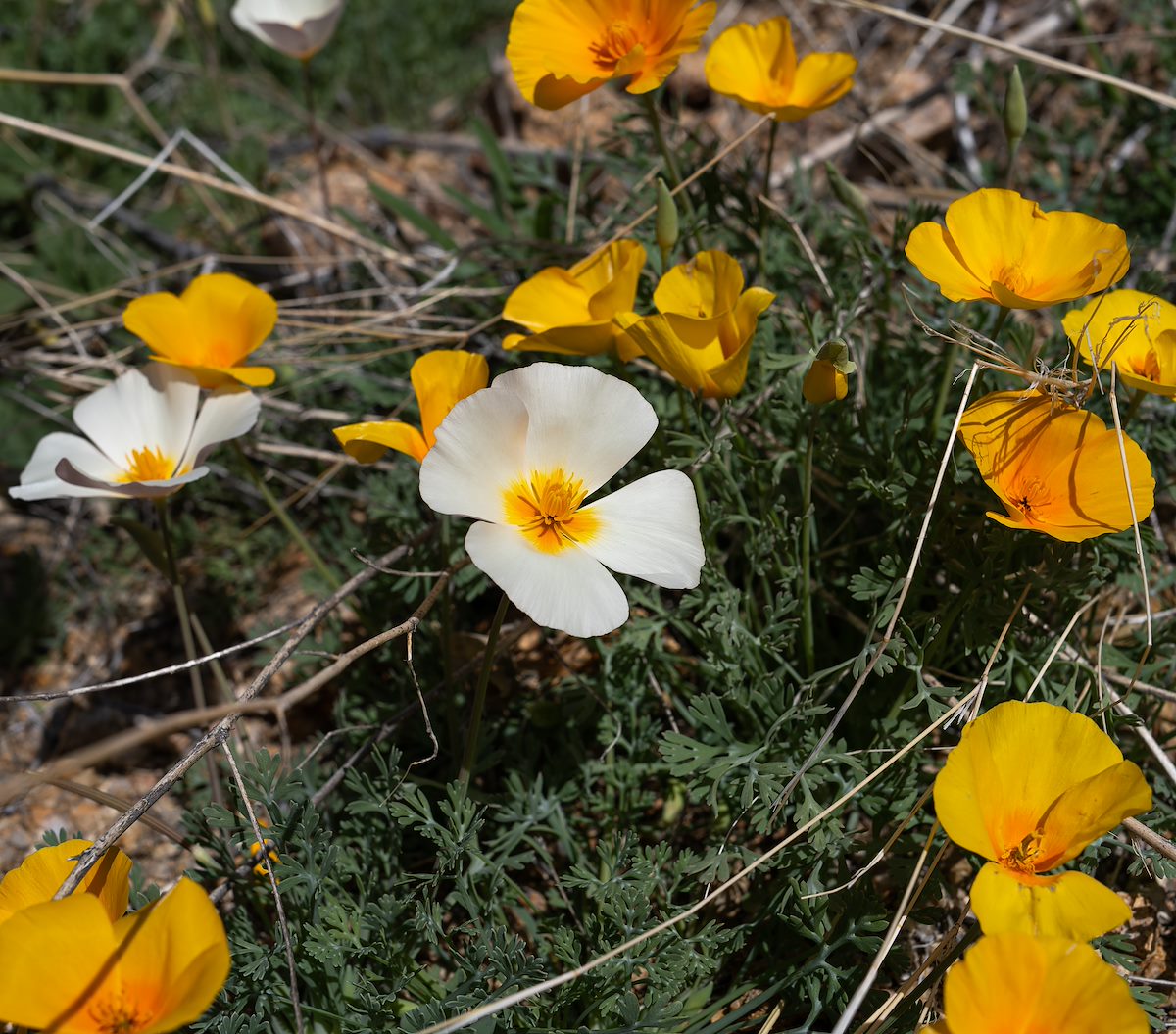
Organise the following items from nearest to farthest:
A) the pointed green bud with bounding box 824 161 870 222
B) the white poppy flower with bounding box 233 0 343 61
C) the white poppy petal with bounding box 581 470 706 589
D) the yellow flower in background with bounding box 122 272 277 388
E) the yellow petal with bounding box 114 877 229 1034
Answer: the yellow petal with bounding box 114 877 229 1034 < the white poppy petal with bounding box 581 470 706 589 < the yellow flower in background with bounding box 122 272 277 388 < the pointed green bud with bounding box 824 161 870 222 < the white poppy flower with bounding box 233 0 343 61

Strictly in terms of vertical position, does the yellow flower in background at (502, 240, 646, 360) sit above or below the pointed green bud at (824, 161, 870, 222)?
below

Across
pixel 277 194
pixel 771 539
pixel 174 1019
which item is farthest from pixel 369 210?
pixel 174 1019

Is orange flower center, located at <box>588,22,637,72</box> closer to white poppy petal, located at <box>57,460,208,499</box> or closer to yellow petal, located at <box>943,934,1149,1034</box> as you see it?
white poppy petal, located at <box>57,460,208,499</box>

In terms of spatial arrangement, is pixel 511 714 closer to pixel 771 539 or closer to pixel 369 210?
pixel 771 539

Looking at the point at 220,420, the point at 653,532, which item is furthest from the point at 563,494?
the point at 220,420

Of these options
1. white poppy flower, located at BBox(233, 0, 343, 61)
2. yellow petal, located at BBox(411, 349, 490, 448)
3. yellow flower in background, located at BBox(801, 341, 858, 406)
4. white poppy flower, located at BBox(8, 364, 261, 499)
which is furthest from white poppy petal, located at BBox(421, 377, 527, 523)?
white poppy flower, located at BBox(233, 0, 343, 61)

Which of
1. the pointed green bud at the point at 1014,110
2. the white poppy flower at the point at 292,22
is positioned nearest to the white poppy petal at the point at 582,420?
the pointed green bud at the point at 1014,110
